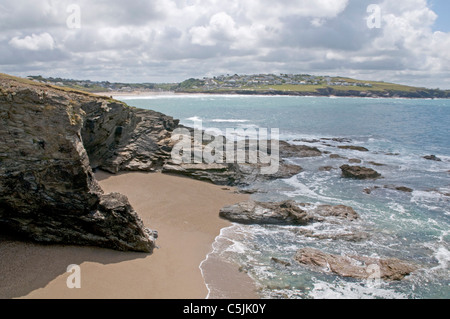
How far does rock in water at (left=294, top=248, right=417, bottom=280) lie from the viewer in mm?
13094

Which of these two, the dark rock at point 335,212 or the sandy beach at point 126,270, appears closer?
the sandy beach at point 126,270

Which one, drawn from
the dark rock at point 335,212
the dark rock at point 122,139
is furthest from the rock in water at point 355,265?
the dark rock at point 122,139

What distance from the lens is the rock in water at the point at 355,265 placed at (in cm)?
1309

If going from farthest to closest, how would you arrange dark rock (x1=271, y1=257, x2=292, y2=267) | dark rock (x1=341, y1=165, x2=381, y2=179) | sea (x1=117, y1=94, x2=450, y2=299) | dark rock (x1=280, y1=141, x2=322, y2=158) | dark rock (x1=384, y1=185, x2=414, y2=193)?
dark rock (x1=280, y1=141, x2=322, y2=158)
dark rock (x1=341, y1=165, x2=381, y2=179)
dark rock (x1=384, y1=185, x2=414, y2=193)
dark rock (x1=271, y1=257, x2=292, y2=267)
sea (x1=117, y1=94, x2=450, y2=299)

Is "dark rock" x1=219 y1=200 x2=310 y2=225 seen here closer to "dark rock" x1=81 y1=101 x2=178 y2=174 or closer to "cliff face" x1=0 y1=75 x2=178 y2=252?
"cliff face" x1=0 y1=75 x2=178 y2=252

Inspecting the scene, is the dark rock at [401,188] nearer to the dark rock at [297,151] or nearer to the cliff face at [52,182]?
the dark rock at [297,151]

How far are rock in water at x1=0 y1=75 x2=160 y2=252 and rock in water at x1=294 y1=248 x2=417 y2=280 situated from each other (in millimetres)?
6546

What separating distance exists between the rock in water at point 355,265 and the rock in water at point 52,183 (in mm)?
6546

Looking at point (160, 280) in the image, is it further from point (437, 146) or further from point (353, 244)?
point (437, 146)

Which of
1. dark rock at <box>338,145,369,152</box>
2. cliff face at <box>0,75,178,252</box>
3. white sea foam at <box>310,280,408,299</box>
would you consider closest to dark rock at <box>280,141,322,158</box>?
dark rock at <box>338,145,369,152</box>

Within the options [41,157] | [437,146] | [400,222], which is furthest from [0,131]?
[437,146]

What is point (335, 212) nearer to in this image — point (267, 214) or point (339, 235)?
point (339, 235)
